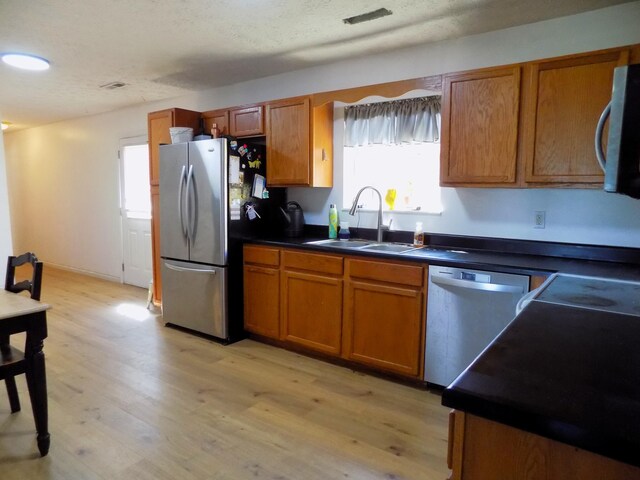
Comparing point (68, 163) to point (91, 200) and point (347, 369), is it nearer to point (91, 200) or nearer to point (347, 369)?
point (91, 200)

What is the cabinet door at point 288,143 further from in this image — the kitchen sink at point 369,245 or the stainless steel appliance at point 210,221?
the kitchen sink at point 369,245

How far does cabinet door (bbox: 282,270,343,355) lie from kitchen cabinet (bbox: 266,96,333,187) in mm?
844

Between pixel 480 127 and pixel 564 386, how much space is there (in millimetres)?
2154

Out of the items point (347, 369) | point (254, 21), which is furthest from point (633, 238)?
point (254, 21)

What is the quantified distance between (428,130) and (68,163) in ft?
18.8

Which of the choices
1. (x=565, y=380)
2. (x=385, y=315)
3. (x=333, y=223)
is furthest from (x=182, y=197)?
(x=565, y=380)

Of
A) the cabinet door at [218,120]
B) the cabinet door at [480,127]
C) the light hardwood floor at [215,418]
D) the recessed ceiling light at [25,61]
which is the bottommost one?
the light hardwood floor at [215,418]

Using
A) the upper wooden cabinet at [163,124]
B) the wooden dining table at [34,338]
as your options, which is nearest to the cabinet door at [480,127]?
the wooden dining table at [34,338]

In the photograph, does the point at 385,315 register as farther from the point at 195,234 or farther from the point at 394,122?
the point at 195,234

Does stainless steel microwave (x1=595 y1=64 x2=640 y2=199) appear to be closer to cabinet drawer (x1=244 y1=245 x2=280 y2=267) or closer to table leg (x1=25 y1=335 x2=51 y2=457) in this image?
table leg (x1=25 y1=335 x2=51 y2=457)

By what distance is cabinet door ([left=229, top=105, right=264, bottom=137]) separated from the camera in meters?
3.67

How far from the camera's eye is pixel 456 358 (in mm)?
2541

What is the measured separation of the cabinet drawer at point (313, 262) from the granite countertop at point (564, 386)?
185 centimetres

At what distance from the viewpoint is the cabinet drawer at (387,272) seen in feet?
8.67
